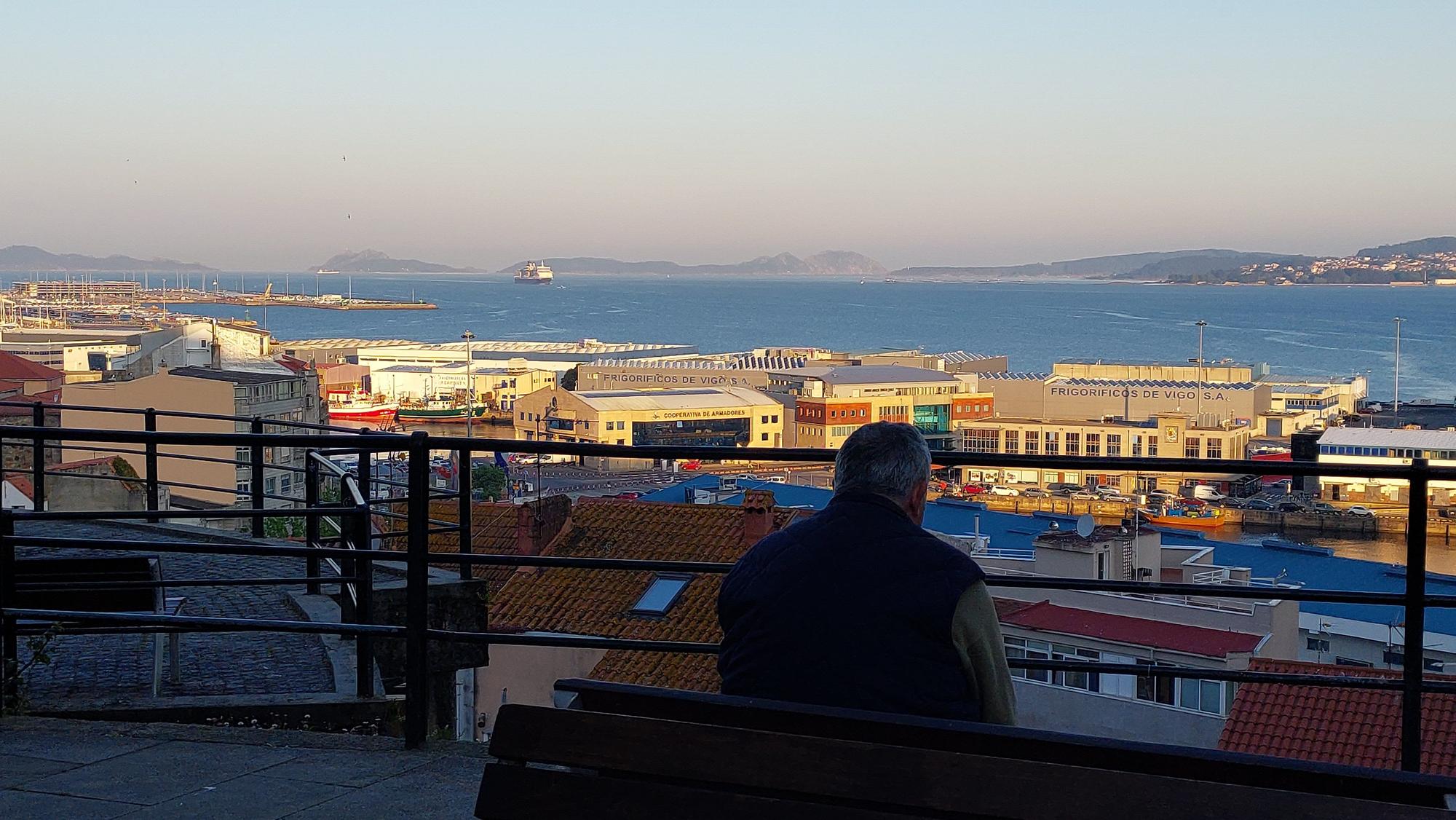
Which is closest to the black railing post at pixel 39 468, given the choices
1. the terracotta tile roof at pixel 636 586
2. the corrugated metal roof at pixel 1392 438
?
the terracotta tile roof at pixel 636 586

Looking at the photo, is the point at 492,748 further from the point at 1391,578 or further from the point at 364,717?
the point at 1391,578

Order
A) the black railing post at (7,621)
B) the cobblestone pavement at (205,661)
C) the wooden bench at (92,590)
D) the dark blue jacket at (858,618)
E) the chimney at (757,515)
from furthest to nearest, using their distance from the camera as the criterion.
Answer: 1. the chimney at (757,515)
2. the cobblestone pavement at (205,661)
3. the wooden bench at (92,590)
4. the black railing post at (7,621)
5. the dark blue jacket at (858,618)

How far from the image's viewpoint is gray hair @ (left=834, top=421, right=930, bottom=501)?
246 centimetres

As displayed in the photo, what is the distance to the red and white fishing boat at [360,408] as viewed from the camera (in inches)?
2581

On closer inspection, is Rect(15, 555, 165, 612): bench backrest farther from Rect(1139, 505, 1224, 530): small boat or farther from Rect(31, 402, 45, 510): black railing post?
Rect(1139, 505, 1224, 530): small boat

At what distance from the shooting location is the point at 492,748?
211 centimetres

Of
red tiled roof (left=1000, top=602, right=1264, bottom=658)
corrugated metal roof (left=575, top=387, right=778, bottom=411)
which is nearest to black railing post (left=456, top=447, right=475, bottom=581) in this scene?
red tiled roof (left=1000, top=602, right=1264, bottom=658)

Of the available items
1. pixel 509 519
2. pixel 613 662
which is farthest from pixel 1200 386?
pixel 613 662

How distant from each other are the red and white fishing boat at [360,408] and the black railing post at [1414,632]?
209ft

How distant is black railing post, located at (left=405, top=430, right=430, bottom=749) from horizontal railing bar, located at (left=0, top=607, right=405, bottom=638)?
7cm

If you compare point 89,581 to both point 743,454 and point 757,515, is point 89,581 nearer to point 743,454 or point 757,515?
point 743,454

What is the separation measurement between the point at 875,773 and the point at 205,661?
13.8 feet

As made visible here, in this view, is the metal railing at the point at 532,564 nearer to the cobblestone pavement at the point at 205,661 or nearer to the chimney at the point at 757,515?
the cobblestone pavement at the point at 205,661

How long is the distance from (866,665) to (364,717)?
112 inches
